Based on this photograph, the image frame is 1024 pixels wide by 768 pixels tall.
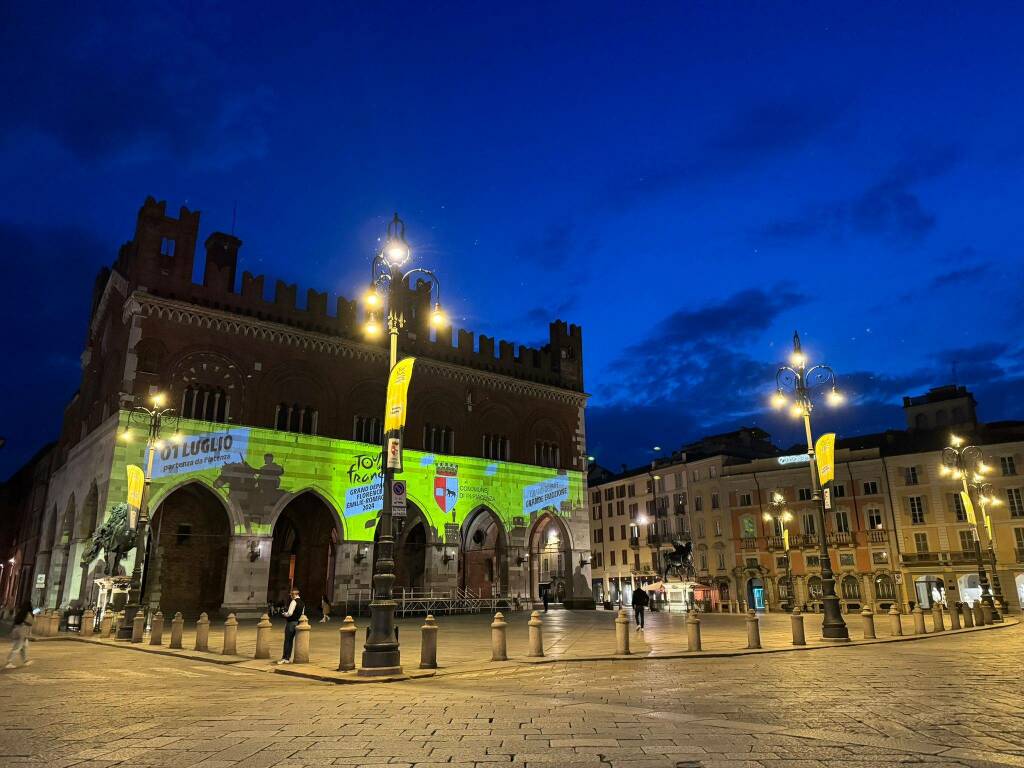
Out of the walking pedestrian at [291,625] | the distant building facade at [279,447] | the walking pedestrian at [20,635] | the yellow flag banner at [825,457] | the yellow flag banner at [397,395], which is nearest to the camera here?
the yellow flag banner at [397,395]

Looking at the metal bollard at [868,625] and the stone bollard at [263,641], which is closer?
the stone bollard at [263,641]

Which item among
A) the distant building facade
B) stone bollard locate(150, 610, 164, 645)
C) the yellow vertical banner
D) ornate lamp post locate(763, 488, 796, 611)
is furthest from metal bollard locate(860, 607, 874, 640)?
ornate lamp post locate(763, 488, 796, 611)

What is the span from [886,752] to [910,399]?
2207 inches

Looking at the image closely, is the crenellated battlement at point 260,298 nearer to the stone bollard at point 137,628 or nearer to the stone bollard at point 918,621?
the stone bollard at point 137,628

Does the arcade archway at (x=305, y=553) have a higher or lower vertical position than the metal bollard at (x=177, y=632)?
higher

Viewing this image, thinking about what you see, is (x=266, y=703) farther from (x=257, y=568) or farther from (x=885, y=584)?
(x=885, y=584)

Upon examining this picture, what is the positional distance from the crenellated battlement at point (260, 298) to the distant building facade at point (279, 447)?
0.28 feet

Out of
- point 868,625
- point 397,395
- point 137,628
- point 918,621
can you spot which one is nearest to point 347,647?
point 397,395

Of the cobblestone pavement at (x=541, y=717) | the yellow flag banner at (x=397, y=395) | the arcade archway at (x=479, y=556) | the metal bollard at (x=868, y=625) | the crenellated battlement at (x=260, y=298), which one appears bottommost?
the cobblestone pavement at (x=541, y=717)

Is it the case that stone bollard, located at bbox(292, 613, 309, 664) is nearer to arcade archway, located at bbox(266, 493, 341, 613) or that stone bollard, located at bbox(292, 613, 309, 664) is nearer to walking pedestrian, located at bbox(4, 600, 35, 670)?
walking pedestrian, located at bbox(4, 600, 35, 670)

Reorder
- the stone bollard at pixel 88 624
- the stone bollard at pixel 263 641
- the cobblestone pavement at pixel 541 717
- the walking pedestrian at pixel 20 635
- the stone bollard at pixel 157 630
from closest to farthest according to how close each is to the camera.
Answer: the cobblestone pavement at pixel 541 717
the walking pedestrian at pixel 20 635
the stone bollard at pixel 263 641
the stone bollard at pixel 157 630
the stone bollard at pixel 88 624

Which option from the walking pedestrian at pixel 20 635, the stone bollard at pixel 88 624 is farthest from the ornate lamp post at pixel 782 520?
the walking pedestrian at pixel 20 635

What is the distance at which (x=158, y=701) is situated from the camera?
980cm

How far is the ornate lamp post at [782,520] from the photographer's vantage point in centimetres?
5131
